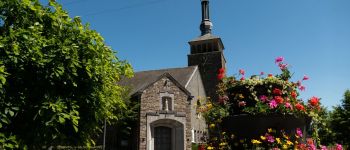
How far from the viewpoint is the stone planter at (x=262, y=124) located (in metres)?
5.57

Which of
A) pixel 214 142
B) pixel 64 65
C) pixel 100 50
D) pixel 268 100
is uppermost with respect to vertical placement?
pixel 100 50

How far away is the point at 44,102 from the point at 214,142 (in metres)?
3.35

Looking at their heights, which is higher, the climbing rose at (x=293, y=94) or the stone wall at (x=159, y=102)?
the stone wall at (x=159, y=102)

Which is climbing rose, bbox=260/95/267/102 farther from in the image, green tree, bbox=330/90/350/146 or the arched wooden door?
green tree, bbox=330/90/350/146

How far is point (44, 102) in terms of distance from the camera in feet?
20.4

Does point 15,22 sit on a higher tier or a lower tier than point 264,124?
higher

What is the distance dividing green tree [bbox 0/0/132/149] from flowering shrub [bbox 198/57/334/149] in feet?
8.87

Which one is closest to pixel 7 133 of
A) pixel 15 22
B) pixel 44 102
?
pixel 44 102

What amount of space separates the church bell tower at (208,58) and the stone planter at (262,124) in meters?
30.0

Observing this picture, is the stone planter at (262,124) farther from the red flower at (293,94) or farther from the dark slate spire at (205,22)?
the dark slate spire at (205,22)

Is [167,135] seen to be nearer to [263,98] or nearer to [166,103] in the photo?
[166,103]

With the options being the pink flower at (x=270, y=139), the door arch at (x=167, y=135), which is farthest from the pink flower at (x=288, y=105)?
the door arch at (x=167, y=135)

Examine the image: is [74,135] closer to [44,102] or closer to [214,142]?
[44,102]

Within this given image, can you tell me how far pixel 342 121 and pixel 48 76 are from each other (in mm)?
35612
